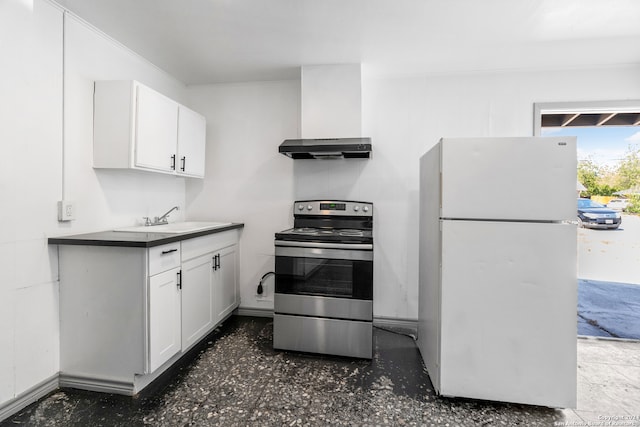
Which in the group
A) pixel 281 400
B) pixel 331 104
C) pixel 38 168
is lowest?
pixel 281 400

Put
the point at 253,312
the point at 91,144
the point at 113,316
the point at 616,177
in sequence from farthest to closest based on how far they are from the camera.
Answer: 1. the point at 253,312
2. the point at 616,177
3. the point at 91,144
4. the point at 113,316

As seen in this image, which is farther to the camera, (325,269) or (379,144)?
(379,144)

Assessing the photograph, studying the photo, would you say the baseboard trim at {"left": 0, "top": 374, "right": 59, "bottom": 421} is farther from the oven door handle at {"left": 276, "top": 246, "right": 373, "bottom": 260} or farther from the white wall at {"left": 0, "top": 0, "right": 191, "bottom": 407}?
the oven door handle at {"left": 276, "top": 246, "right": 373, "bottom": 260}

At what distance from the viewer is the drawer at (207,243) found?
7.22 feet

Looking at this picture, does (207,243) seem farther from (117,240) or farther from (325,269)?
(325,269)

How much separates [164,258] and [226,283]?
0.94 metres

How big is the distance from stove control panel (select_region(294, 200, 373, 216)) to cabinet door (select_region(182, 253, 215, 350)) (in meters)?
0.95

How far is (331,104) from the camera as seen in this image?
2.70 meters

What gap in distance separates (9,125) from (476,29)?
2.95 meters

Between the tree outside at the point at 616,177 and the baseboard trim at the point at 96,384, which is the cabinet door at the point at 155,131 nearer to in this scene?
the baseboard trim at the point at 96,384

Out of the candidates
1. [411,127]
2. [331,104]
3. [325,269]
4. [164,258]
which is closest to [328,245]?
[325,269]

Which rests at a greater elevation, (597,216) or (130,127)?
(130,127)

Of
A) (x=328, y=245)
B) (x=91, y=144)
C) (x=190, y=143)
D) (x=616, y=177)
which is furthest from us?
(x=190, y=143)

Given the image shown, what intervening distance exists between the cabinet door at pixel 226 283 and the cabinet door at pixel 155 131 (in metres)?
0.92
